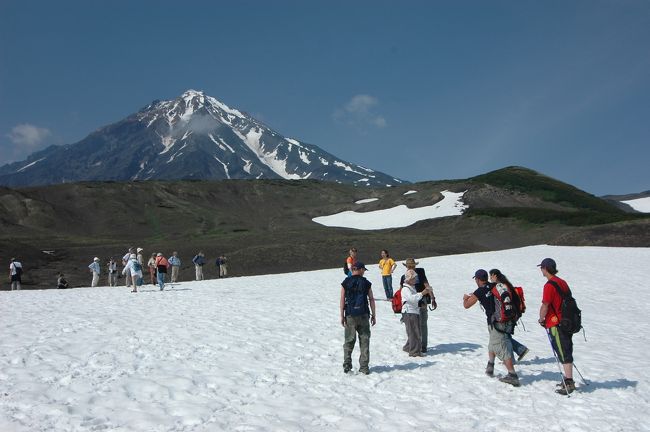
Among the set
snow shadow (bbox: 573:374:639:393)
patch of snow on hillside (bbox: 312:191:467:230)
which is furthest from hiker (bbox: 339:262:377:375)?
patch of snow on hillside (bbox: 312:191:467:230)

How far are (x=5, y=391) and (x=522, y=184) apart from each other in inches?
5455

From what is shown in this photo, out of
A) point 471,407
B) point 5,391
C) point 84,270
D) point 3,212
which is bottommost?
point 471,407

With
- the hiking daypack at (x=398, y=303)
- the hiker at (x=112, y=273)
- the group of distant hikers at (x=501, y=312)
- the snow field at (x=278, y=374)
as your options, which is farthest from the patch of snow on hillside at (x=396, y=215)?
the group of distant hikers at (x=501, y=312)

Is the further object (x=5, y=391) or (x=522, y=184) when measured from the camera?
(x=522, y=184)

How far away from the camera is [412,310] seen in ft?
40.7

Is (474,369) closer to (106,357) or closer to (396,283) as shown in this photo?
(106,357)

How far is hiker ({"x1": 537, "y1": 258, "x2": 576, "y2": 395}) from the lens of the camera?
970 centimetres

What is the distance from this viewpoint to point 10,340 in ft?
39.6

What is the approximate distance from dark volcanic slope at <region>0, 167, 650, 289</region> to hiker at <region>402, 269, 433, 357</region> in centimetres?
3202

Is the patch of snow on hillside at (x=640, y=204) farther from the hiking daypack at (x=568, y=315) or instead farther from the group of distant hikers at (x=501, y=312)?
the hiking daypack at (x=568, y=315)

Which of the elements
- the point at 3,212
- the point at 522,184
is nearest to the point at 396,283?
the point at 3,212

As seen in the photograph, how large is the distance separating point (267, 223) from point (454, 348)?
3988 inches

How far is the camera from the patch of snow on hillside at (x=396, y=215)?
99188 mm

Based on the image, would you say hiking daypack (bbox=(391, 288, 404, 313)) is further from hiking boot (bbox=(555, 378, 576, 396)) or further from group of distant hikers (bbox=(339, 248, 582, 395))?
hiking boot (bbox=(555, 378, 576, 396))
